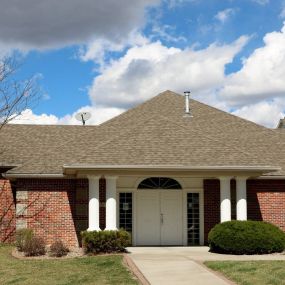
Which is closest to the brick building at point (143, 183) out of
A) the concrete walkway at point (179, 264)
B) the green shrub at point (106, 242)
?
the green shrub at point (106, 242)

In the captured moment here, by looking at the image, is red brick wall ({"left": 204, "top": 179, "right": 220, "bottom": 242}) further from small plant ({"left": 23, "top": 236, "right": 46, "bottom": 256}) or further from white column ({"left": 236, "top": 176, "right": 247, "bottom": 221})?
small plant ({"left": 23, "top": 236, "right": 46, "bottom": 256})

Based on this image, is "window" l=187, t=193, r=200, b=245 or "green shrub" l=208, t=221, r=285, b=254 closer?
"green shrub" l=208, t=221, r=285, b=254

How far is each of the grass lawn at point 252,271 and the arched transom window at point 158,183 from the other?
7109 mm

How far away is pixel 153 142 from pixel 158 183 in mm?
2229

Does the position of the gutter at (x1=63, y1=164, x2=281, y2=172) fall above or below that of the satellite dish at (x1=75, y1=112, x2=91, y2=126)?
below

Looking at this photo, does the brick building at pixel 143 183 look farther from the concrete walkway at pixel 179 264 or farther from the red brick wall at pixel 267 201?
the concrete walkway at pixel 179 264

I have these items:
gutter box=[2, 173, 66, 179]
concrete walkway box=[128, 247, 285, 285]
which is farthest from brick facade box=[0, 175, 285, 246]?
concrete walkway box=[128, 247, 285, 285]

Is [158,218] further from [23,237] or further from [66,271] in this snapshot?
[66,271]

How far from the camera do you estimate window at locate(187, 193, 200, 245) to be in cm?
Answer: 2280

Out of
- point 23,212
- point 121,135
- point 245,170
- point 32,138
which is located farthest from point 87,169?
point 32,138

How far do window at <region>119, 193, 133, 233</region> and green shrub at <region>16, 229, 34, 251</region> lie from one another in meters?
3.67

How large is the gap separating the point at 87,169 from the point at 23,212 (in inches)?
162

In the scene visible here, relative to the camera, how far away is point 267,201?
23234 millimetres

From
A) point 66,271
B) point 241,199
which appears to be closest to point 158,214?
point 241,199
